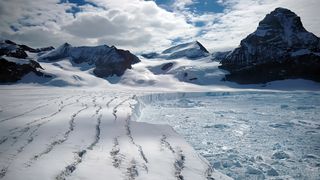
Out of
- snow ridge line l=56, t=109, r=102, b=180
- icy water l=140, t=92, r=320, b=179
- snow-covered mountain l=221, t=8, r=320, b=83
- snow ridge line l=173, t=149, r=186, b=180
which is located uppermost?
snow-covered mountain l=221, t=8, r=320, b=83

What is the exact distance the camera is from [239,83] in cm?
5934

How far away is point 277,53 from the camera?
6197 cm

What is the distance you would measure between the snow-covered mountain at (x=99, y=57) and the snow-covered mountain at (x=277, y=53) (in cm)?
2622

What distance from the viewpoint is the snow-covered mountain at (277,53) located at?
194 feet

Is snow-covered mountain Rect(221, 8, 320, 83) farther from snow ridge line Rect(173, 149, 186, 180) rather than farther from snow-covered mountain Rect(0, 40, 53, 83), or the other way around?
snow ridge line Rect(173, 149, 186, 180)

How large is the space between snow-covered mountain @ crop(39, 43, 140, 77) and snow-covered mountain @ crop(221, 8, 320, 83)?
86.0 ft

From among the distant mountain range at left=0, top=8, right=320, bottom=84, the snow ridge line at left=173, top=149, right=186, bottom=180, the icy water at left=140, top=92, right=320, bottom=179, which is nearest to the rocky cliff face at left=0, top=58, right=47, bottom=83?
the distant mountain range at left=0, top=8, right=320, bottom=84

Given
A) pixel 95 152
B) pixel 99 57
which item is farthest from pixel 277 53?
pixel 95 152

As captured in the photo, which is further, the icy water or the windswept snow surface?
the icy water

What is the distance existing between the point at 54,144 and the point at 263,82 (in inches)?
2272

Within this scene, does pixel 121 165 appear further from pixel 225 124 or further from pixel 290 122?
pixel 290 122

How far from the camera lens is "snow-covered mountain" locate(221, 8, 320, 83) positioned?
194 feet

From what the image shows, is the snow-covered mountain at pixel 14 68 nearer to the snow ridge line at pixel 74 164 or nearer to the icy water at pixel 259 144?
the icy water at pixel 259 144

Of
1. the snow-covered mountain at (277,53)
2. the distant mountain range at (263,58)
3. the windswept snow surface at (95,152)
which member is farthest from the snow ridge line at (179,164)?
the snow-covered mountain at (277,53)
